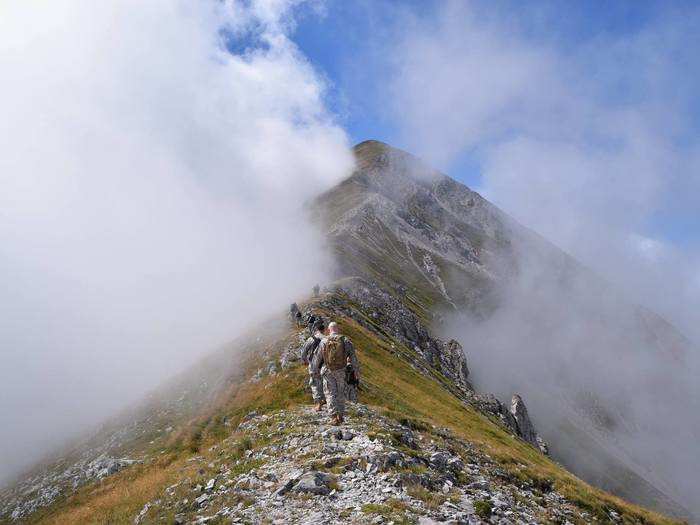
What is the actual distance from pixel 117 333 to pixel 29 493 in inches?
4195

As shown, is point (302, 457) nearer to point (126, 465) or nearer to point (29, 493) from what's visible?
point (126, 465)

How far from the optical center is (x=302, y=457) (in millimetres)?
17297

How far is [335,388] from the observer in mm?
22438

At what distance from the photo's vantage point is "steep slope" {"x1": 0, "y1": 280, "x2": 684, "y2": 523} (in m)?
13.5

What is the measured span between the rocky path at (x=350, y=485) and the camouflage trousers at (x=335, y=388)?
768 millimetres

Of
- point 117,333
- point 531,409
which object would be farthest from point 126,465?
point 531,409

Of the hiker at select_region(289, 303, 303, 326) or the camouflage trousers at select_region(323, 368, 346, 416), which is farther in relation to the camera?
the hiker at select_region(289, 303, 303, 326)

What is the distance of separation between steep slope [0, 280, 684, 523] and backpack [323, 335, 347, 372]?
8.67ft

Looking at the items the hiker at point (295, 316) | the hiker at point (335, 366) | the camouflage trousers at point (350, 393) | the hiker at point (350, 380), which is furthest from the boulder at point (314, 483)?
the hiker at point (295, 316)

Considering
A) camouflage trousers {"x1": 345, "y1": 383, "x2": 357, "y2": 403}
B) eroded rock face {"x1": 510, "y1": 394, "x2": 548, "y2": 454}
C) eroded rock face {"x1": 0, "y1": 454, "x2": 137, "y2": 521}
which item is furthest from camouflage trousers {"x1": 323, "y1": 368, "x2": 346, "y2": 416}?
eroded rock face {"x1": 510, "y1": 394, "x2": 548, "y2": 454}

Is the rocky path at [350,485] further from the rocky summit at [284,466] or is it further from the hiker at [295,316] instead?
the hiker at [295,316]

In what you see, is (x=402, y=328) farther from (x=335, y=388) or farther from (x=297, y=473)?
(x=297, y=473)

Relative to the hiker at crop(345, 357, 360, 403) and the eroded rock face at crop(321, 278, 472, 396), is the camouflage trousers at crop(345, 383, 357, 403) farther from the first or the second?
the eroded rock face at crop(321, 278, 472, 396)

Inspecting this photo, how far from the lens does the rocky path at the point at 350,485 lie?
12.8m
